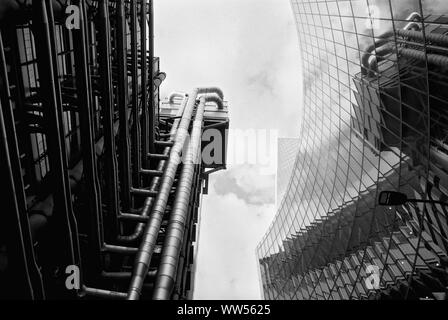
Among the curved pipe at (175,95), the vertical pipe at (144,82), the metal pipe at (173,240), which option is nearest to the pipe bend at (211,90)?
the curved pipe at (175,95)

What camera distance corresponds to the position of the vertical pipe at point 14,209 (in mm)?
8641

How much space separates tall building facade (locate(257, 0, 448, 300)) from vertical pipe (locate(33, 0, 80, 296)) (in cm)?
1707

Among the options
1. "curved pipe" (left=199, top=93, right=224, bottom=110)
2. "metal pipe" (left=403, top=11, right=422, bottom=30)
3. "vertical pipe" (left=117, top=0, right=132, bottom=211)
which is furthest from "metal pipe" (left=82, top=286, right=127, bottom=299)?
"curved pipe" (left=199, top=93, right=224, bottom=110)

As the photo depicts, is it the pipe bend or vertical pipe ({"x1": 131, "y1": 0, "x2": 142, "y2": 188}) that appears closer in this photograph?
vertical pipe ({"x1": 131, "y1": 0, "x2": 142, "y2": 188})

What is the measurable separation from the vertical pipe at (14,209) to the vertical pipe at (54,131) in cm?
126

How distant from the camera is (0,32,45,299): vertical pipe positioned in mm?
8641

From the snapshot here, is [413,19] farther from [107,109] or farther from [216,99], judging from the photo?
[216,99]

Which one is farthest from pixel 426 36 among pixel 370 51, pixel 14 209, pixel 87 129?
pixel 14 209

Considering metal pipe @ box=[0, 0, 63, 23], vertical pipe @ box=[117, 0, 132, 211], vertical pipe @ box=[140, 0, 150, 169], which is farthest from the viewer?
vertical pipe @ box=[140, 0, 150, 169]

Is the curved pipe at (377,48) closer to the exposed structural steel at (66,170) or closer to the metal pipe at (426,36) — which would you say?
the metal pipe at (426,36)

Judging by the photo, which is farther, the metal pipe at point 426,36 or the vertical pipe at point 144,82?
the vertical pipe at point 144,82

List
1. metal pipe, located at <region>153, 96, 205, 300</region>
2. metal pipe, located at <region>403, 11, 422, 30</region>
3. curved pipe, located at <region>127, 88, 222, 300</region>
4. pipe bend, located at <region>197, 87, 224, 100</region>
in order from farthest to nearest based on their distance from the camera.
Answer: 1. pipe bend, located at <region>197, 87, 224, 100</region>
2. metal pipe, located at <region>403, 11, 422, 30</region>
3. metal pipe, located at <region>153, 96, 205, 300</region>
4. curved pipe, located at <region>127, 88, 222, 300</region>

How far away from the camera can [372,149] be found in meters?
30.6

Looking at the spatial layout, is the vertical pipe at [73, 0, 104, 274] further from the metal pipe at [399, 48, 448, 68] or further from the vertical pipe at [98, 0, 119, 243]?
the metal pipe at [399, 48, 448, 68]
